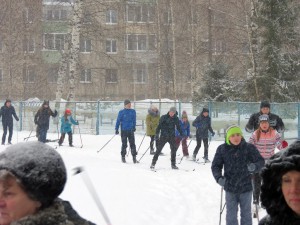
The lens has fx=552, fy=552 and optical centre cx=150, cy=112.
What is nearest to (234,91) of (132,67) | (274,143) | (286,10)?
(286,10)

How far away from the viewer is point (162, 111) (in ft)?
80.6

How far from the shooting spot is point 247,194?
665 centimetres

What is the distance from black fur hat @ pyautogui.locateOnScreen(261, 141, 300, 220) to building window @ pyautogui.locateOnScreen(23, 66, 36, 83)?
122 ft

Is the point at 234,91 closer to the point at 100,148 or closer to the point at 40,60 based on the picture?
the point at 100,148

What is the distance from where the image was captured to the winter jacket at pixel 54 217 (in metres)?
2.03

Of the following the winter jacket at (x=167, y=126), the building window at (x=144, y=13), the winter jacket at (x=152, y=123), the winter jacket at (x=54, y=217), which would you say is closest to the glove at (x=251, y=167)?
the winter jacket at (x=54, y=217)

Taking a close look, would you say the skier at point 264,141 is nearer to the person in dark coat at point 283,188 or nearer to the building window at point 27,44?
the person in dark coat at point 283,188

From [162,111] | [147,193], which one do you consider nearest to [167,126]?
[147,193]

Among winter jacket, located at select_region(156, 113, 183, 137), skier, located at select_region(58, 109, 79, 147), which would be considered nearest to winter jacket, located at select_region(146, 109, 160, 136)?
winter jacket, located at select_region(156, 113, 183, 137)

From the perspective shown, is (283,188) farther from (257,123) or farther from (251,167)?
(257,123)

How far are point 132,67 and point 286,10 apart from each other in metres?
23.0

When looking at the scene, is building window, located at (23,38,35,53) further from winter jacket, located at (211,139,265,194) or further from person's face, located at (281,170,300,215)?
person's face, located at (281,170,300,215)

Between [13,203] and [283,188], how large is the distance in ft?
3.52

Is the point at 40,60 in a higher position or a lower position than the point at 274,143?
higher
